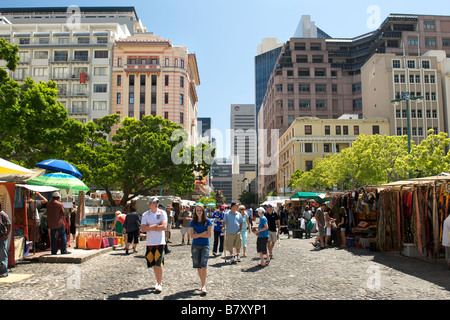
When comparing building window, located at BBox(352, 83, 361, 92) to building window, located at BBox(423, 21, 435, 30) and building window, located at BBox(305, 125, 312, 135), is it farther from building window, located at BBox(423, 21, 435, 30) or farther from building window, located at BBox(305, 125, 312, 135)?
building window, located at BBox(305, 125, 312, 135)

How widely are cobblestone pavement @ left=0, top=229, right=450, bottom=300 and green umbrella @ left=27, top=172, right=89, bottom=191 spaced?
2.82 m

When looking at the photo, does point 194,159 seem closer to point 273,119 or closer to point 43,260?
point 43,260

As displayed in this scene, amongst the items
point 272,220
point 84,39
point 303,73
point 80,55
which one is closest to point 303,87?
point 303,73

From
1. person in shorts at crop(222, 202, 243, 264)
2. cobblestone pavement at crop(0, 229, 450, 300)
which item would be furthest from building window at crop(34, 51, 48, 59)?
person in shorts at crop(222, 202, 243, 264)

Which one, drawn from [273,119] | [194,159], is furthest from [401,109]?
[194,159]

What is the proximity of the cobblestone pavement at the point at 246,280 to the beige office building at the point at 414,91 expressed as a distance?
184ft

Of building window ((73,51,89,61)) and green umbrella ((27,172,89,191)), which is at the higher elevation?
building window ((73,51,89,61))

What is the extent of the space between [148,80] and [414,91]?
44596 mm

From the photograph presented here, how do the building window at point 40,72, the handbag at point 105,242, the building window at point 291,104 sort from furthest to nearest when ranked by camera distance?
the building window at point 291,104, the building window at point 40,72, the handbag at point 105,242

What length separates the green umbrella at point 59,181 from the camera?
42.3 feet

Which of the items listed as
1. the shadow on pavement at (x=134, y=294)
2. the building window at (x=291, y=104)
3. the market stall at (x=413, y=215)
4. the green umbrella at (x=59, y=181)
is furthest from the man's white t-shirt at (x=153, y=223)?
the building window at (x=291, y=104)

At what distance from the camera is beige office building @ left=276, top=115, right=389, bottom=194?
62.6m

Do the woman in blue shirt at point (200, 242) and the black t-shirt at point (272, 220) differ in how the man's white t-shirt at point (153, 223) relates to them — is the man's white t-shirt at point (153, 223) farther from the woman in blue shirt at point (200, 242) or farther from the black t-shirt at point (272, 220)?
the black t-shirt at point (272, 220)
